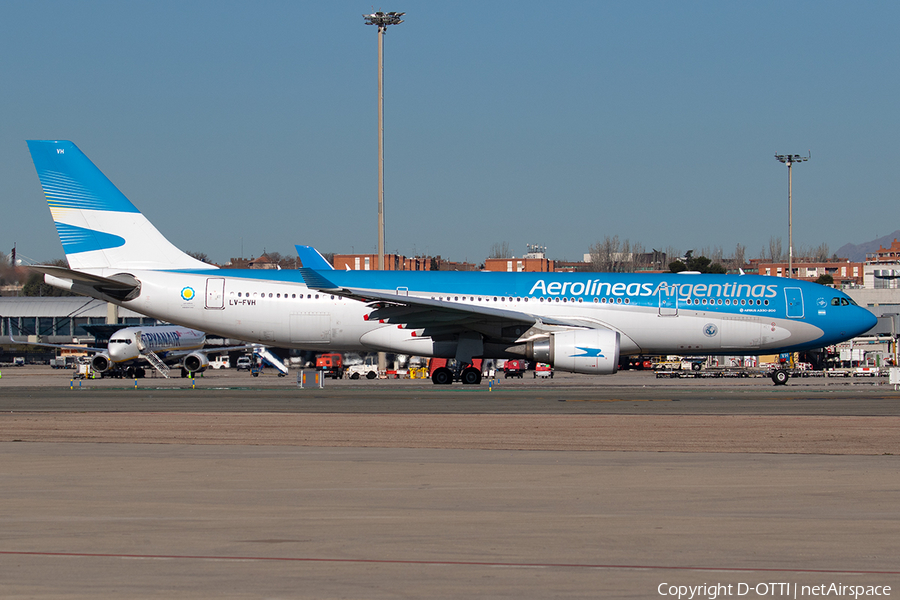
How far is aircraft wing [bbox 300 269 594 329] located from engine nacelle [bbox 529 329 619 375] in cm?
121

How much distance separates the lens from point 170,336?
2041 inches

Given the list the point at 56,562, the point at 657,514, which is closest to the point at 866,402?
the point at 657,514

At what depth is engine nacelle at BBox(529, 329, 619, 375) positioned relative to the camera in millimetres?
26578

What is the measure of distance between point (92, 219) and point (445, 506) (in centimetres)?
2453

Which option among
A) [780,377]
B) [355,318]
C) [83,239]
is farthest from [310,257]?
[780,377]

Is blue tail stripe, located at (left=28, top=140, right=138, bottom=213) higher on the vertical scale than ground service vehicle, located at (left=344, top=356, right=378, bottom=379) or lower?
higher

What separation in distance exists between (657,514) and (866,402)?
14991 millimetres

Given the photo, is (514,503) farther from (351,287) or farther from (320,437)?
(351,287)

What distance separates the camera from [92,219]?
29.0 metres

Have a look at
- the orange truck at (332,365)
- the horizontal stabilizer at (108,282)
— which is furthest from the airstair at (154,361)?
the horizontal stabilizer at (108,282)

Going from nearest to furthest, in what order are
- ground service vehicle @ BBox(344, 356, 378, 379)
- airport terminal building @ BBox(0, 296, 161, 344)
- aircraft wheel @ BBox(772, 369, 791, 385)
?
aircraft wheel @ BBox(772, 369, 791, 385)
ground service vehicle @ BBox(344, 356, 378, 379)
airport terminal building @ BBox(0, 296, 161, 344)

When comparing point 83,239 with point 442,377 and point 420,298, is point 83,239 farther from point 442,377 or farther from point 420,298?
point 442,377

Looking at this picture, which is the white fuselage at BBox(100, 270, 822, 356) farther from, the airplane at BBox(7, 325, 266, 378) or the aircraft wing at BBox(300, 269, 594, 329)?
the airplane at BBox(7, 325, 266, 378)

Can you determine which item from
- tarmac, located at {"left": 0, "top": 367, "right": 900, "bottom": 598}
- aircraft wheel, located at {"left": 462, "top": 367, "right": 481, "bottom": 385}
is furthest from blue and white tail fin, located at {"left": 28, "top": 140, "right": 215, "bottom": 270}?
tarmac, located at {"left": 0, "top": 367, "right": 900, "bottom": 598}
